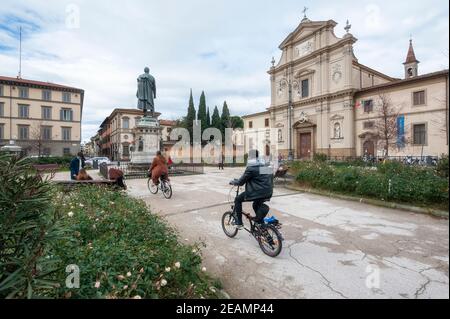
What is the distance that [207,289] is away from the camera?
270cm

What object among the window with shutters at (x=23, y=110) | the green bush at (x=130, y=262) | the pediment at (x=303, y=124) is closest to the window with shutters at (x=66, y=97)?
the window with shutters at (x=23, y=110)

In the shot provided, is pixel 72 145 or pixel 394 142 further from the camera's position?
Result: pixel 72 145

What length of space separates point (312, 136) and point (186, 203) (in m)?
30.3

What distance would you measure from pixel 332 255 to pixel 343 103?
31411 millimetres

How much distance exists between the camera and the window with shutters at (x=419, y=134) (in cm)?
2505

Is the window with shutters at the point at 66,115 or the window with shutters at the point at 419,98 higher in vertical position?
the window with shutters at the point at 66,115

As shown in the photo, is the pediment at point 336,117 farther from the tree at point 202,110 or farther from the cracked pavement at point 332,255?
the cracked pavement at point 332,255

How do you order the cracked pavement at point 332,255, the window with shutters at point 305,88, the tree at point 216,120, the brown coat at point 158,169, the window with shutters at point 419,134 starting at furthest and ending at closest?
the tree at point 216,120
the window with shutters at point 305,88
the window with shutters at point 419,134
the brown coat at point 158,169
the cracked pavement at point 332,255

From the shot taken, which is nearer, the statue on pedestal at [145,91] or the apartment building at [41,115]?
the statue on pedestal at [145,91]

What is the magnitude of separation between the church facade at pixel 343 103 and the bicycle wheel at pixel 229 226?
2248 cm

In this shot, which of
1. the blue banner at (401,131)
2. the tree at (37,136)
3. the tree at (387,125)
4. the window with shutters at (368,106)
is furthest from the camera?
the tree at (37,136)

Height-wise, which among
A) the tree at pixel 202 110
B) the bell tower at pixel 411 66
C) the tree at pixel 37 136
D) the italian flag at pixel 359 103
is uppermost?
the bell tower at pixel 411 66
